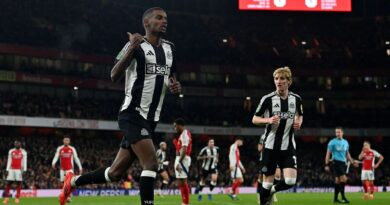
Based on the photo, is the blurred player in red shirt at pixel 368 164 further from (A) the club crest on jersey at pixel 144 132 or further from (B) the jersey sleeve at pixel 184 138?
(A) the club crest on jersey at pixel 144 132

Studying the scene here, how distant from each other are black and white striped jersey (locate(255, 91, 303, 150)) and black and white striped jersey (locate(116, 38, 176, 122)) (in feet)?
12.1

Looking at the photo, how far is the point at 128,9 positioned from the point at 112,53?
14.3ft

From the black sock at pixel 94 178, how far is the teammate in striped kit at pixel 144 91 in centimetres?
16

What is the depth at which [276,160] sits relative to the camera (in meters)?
11.3

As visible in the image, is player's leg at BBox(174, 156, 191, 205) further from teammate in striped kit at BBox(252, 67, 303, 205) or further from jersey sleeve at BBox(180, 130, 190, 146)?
teammate in striped kit at BBox(252, 67, 303, 205)

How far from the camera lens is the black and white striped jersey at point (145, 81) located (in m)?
7.69

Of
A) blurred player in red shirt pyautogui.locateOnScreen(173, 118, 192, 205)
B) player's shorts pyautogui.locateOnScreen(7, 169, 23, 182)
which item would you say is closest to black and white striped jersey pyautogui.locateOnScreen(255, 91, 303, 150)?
blurred player in red shirt pyautogui.locateOnScreen(173, 118, 192, 205)

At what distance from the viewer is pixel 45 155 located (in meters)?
40.3

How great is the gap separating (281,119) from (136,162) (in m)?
30.9

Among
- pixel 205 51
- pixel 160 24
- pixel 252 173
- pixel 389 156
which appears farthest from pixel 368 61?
pixel 160 24

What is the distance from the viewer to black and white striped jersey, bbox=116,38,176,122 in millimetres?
7691

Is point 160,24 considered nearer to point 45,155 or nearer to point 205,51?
point 45,155

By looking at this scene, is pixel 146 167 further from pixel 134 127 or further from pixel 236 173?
pixel 236 173

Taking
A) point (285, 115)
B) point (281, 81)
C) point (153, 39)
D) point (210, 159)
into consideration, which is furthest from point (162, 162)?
point (153, 39)
